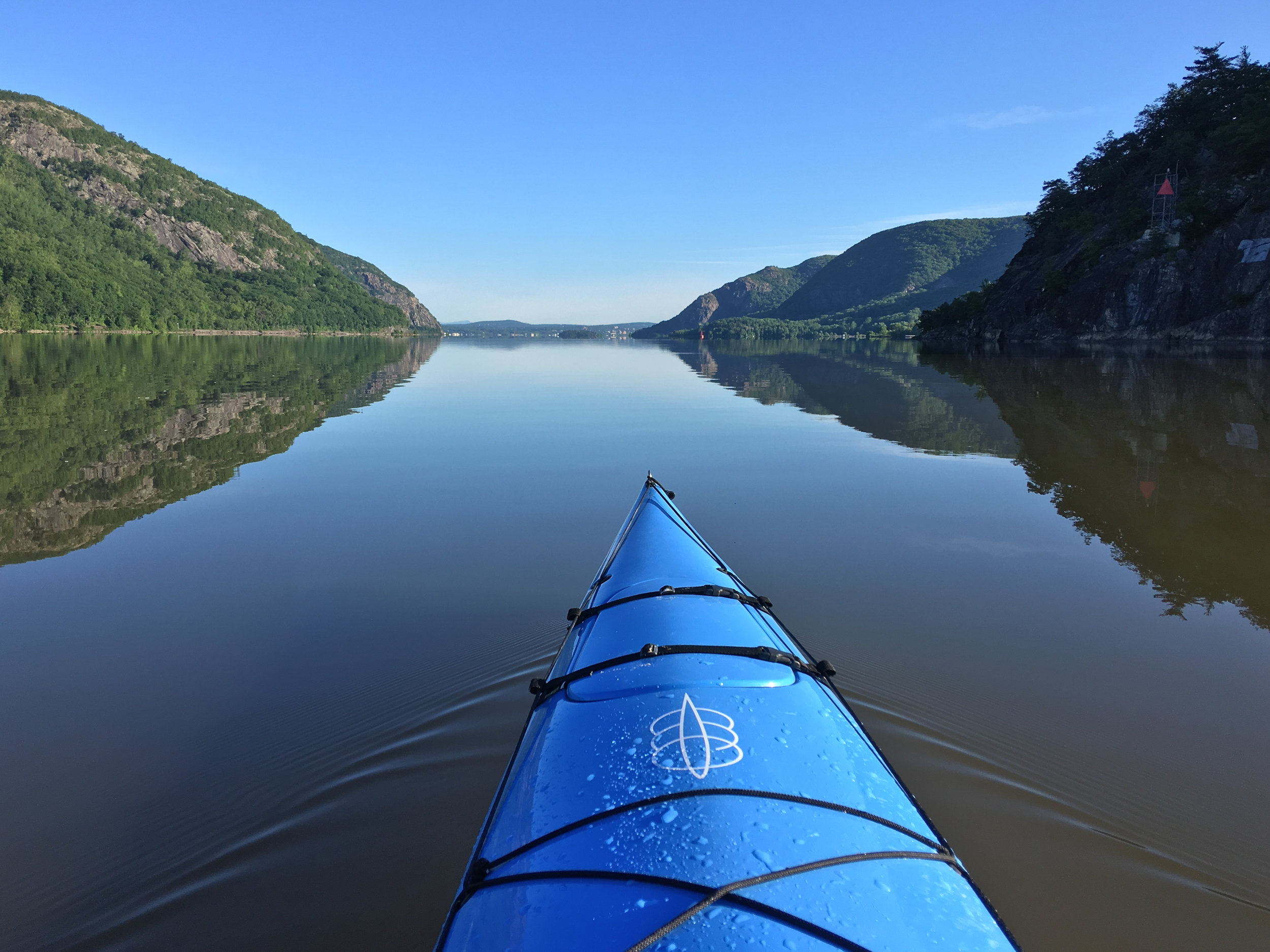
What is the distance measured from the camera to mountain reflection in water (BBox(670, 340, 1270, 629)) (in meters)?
7.75

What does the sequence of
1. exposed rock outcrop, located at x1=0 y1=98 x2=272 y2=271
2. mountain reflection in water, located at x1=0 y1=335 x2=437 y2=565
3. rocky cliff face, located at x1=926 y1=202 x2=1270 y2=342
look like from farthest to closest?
exposed rock outcrop, located at x1=0 y1=98 x2=272 y2=271 → rocky cliff face, located at x1=926 y1=202 x2=1270 y2=342 → mountain reflection in water, located at x1=0 y1=335 x2=437 y2=565

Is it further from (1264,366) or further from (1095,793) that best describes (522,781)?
(1264,366)

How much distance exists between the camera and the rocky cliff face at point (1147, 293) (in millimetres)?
48594

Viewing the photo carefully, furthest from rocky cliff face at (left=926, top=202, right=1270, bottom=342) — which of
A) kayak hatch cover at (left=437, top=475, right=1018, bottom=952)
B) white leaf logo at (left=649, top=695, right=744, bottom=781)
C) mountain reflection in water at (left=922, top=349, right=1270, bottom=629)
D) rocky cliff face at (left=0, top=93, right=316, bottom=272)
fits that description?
rocky cliff face at (left=0, top=93, right=316, bottom=272)

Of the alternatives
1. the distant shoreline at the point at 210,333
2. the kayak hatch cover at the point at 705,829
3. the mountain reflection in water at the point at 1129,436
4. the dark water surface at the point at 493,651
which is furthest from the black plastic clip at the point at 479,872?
the distant shoreline at the point at 210,333

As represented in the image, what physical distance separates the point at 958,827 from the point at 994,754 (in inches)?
31.5

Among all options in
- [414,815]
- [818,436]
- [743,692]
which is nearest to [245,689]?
[414,815]

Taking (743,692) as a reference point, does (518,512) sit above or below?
below

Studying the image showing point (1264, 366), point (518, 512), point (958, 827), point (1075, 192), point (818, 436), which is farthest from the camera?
point (1075, 192)

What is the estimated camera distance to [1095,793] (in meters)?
3.93

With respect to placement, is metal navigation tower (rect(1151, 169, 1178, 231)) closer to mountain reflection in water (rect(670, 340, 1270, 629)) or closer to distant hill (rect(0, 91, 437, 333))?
mountain reflection in water (rect(670, 340, 1270, 629))

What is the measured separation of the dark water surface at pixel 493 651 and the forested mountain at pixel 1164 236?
4837 cm

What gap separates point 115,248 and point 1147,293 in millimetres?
185190

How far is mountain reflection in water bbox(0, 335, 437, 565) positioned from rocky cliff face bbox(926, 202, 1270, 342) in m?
58.3
